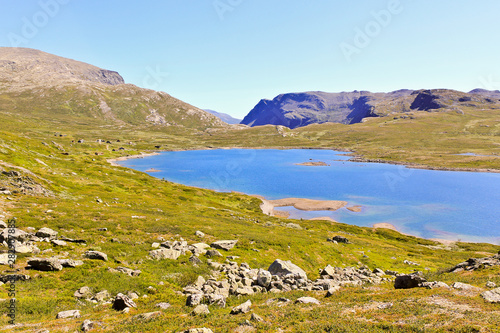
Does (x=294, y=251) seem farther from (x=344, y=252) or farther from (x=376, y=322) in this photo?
(x=376, y=322)

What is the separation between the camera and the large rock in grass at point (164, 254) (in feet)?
94.4

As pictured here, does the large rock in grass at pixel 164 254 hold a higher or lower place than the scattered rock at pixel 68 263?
lower

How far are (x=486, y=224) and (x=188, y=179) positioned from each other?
470 feet

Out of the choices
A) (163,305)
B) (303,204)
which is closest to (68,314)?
(163,305)

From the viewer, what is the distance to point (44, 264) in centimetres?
2141

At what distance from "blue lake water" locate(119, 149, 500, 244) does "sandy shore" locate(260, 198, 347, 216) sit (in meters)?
4.86

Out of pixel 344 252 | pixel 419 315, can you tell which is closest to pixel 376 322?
pixel 419 315

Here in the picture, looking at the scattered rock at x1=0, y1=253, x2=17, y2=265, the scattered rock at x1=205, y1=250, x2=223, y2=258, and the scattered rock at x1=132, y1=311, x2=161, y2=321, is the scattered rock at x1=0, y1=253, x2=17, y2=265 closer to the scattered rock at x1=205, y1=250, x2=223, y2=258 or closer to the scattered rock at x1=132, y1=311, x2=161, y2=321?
the scattered rock at x1=132, y1=311, x2=161, y2=321

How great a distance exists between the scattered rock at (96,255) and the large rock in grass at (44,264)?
10.2ft

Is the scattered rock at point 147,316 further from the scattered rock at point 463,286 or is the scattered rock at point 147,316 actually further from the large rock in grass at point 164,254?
the scattered rock at point 463,286

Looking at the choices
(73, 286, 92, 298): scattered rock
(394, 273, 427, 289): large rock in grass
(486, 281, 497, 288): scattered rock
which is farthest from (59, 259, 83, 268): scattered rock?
(486, 281, 497, 288): scattered rock

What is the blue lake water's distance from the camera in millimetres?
90406

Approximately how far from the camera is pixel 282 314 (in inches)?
714

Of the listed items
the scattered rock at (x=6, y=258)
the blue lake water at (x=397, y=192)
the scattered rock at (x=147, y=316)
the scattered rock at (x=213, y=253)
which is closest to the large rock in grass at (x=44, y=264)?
the scattered rock at (x=6, y=258)
